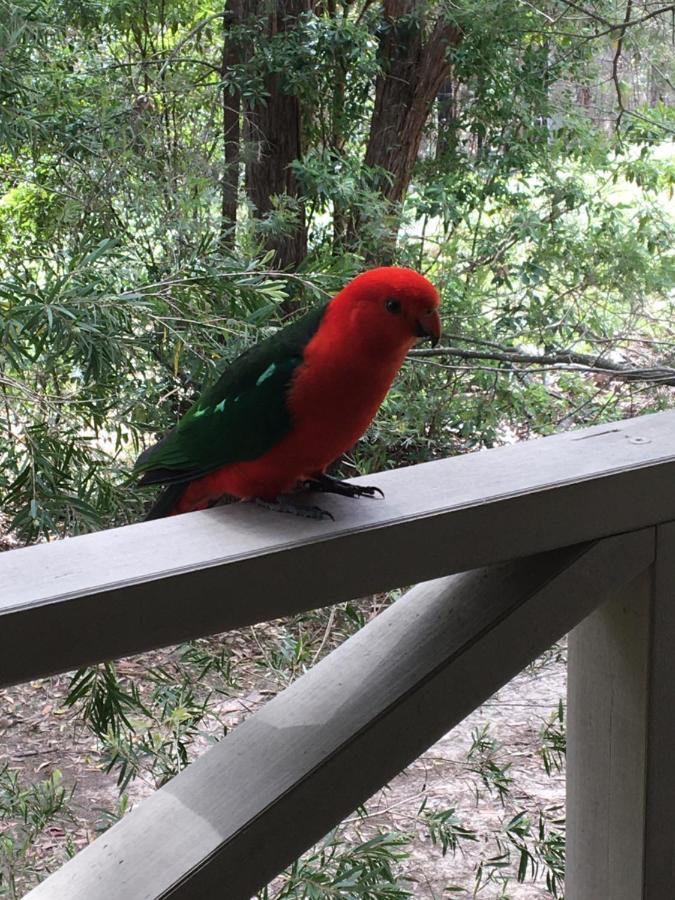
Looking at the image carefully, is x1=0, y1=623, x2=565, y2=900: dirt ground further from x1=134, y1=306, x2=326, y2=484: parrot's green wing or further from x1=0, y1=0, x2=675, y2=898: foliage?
x1=134, y1=306, x2=326, y2=484: parrot's green wing

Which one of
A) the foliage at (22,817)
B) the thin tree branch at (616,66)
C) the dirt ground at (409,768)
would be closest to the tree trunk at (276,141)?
the thin tree branch at (616,66)

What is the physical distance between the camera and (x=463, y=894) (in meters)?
1.88

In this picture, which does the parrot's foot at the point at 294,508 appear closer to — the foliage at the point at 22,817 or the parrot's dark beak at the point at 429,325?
the parrot's dark beak at the point at 429,325

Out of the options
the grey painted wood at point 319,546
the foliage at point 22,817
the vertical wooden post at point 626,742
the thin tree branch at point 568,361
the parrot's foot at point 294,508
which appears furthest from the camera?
the thin tree branch at point 568,361

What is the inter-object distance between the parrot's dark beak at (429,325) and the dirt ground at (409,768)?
111 centimetres

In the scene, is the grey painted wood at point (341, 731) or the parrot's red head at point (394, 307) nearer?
the grey painted wood at point (341, 731)

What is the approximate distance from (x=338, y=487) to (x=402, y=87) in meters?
3.26

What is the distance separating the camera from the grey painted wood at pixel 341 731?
26.7 inches

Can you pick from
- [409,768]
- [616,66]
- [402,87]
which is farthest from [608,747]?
[616,66]

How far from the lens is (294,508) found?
2.69 feet

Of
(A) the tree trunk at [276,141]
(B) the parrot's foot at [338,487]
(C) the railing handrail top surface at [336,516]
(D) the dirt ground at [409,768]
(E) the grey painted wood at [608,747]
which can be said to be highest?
(A) the tree trunk at [276,141]

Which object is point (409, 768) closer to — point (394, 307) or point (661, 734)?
point (661, 734)

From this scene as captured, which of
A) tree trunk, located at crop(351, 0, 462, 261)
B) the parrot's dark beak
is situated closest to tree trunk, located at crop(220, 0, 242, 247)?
tree trunk, located at crop(351, 0, 462, 261)

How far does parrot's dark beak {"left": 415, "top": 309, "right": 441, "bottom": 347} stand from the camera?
3.26 ft
